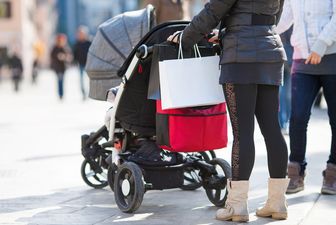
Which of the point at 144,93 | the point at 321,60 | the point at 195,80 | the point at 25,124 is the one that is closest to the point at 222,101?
the point at 195,80

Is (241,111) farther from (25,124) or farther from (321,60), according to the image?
(25,124)

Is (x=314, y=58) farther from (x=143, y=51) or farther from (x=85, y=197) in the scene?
(x=85, y=197)

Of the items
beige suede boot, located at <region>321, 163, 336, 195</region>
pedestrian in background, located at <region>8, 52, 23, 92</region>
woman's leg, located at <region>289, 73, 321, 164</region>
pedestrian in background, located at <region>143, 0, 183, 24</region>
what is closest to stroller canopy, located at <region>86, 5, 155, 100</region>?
pedestrian in background, located at <region>143, 0, 183, 24</region>

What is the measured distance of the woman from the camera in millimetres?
5270

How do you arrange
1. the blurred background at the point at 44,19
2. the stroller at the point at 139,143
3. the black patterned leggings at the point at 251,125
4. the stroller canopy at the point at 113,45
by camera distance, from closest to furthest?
1. the black patterned leggings at the point at 251,125
2. the stroller at the point at 139,143
3. the stroller canopy at the point at 113,45
4. the blurred background at the point at 44,19

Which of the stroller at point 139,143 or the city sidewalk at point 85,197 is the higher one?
the stroller at point 139,143

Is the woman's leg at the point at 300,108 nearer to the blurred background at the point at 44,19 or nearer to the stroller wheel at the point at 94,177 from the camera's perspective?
the stroller wheel at the point at 94,177

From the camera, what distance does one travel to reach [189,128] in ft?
18.8

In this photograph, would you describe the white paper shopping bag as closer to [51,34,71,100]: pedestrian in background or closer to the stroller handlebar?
the stroller handlebar

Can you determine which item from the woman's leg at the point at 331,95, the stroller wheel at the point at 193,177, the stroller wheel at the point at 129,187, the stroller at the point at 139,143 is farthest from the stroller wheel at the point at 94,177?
the woman's leg at the point at 331,95

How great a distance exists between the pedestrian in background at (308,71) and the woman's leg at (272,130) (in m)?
0.86

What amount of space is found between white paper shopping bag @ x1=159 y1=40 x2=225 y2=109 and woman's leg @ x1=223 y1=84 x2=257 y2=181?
28 centimetres

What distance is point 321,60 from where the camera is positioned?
638 centimetres

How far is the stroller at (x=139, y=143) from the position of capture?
5867 millimetres
